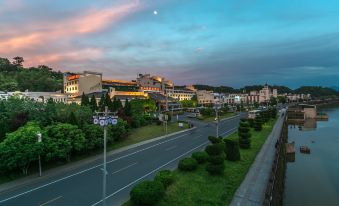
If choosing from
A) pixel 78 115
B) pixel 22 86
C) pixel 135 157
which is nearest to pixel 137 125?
pixel 78 115

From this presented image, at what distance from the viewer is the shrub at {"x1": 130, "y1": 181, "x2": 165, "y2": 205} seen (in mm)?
22875

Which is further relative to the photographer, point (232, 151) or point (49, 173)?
point (232, 151)

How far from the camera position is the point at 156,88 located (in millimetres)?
159500

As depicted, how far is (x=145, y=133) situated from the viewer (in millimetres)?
65000

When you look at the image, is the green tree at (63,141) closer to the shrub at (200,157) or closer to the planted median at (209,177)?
the planted median at (209,177)

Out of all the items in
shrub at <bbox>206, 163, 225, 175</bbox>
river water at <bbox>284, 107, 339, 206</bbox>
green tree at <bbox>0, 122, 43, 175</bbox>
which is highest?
green tree at <bbox>0, 122, 43, 175</bbox>

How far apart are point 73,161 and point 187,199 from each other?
22.2m

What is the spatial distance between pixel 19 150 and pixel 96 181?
9.68 metres

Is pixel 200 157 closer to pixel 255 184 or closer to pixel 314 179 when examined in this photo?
pixel 255 184

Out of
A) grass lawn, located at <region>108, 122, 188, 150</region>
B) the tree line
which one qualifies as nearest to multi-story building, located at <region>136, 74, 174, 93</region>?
grass lawn, located at <region>108, 122, 188, 150</region>

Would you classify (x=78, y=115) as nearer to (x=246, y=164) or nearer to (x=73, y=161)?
(x=73, y=161)

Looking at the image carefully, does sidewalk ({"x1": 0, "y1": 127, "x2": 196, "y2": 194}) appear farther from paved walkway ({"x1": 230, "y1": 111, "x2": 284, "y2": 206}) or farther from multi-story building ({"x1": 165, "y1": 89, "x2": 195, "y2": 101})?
multi-story building ({"x1": 165, "y1": 89, "x2": 195, "y2": 101})

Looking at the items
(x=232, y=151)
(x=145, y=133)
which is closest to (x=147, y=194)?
(x=232, y=151)

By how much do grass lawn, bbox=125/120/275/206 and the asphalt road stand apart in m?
4.10
